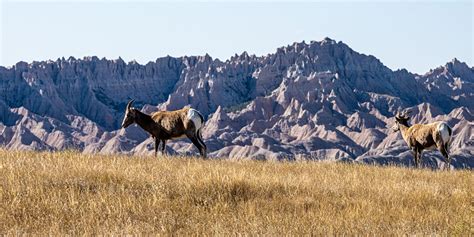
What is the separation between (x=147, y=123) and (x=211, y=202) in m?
12.0

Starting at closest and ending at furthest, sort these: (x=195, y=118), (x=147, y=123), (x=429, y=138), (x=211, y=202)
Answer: (x=211, y=202)
(x=195, y=118)
(x=147, y=123)
(x=429, y=138)

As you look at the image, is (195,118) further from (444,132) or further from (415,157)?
(444,132)

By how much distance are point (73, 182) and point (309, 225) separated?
184 inches

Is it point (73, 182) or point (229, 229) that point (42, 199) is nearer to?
point (73, 182)

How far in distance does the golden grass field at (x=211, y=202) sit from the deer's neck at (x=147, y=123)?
25.4ft

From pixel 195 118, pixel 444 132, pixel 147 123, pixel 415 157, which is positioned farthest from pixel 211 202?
pixel 444 132

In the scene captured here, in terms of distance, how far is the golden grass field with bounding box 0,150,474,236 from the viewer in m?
8.51

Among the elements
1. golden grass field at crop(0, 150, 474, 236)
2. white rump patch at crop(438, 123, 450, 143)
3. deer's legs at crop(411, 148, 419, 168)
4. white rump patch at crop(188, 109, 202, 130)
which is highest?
white rump patch at crop(438, 123, 450, 143)

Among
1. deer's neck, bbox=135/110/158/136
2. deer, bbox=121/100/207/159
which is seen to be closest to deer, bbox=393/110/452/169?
deer, bbox=121/100/207/159

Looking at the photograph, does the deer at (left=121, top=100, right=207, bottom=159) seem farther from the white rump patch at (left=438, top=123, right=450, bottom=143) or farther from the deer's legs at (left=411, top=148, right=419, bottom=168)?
the white rump patch at (left=438, top=123, right=450, bottom=143)

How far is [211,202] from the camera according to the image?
10.5 metres

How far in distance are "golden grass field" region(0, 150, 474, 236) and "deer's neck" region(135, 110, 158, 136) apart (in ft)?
25.4

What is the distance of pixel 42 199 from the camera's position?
9.52m

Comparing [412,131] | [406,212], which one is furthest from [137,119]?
[406,212]
